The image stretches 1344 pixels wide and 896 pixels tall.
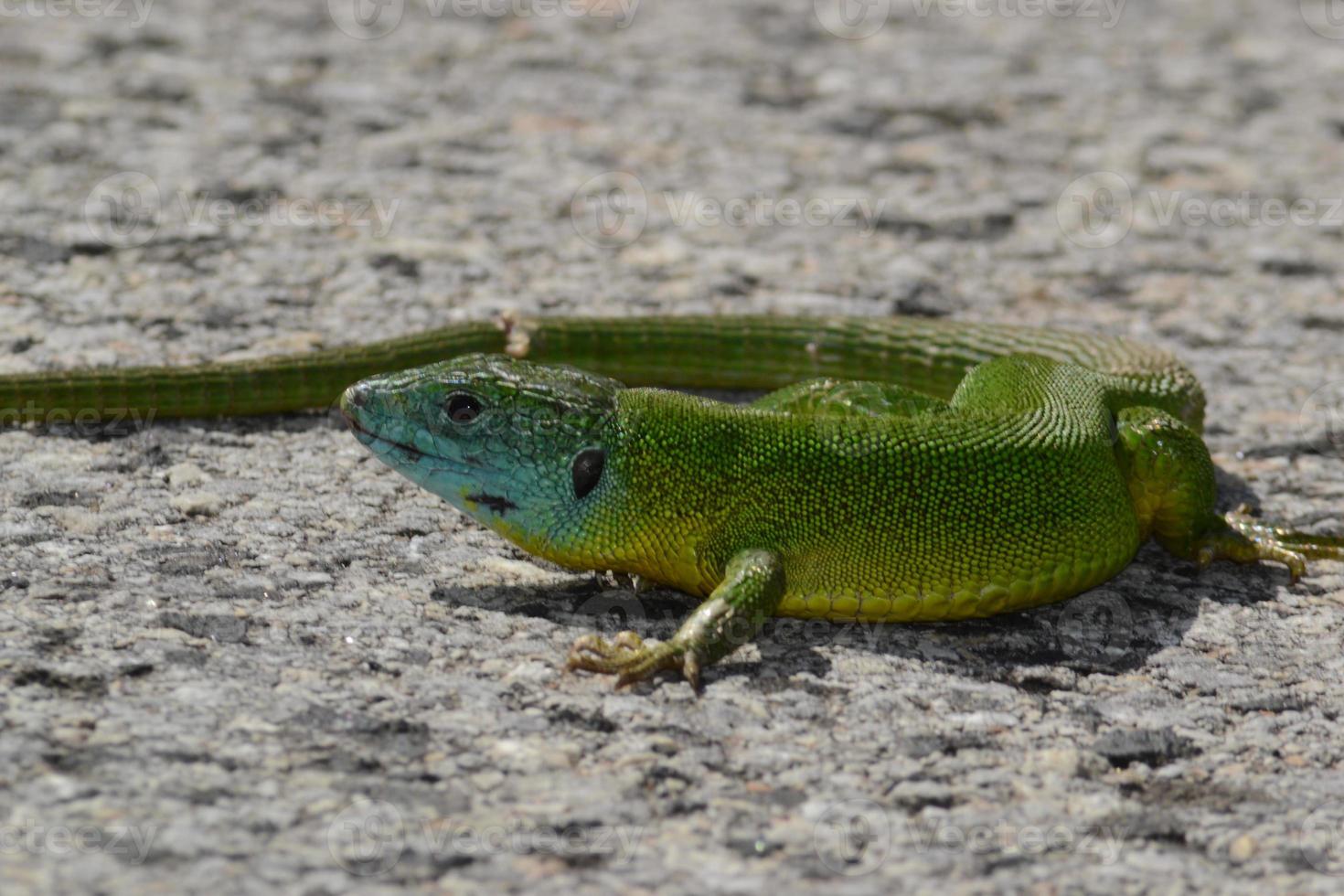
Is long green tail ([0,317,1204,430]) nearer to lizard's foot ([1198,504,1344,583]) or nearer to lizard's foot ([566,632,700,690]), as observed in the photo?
lizard's foot ([1198,504,1344,583])

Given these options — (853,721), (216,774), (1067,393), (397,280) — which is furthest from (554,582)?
(397,280)

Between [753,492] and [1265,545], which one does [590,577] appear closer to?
[753,492]

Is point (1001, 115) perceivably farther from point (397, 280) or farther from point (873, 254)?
point (397, 280)

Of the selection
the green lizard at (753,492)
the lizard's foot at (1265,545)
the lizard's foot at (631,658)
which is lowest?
the lizard's foot at (631,658)

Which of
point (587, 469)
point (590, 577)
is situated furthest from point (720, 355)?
point (587, 469)

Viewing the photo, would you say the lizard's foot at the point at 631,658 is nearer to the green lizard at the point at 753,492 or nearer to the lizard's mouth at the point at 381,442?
the green lizard at the point at 753,492

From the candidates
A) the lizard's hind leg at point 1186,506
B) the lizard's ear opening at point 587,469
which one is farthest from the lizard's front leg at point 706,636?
the lizard's hind leg at point 1186,506
